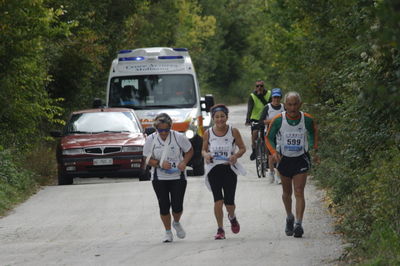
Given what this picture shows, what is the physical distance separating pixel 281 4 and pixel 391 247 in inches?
1065

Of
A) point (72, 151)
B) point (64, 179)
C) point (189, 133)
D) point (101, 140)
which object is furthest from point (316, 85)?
point (64, 179)

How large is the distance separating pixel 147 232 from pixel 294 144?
2.40 metres

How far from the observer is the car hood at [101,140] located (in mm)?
20672

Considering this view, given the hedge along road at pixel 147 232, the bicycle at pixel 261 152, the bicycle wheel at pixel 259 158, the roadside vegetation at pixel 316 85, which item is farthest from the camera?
the bicycle wheel at pixel 259 158

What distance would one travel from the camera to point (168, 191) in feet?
38.3

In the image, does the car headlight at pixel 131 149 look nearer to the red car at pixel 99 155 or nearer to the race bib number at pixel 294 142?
the red car at pixel 99 155

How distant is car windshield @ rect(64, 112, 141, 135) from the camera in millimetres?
21641

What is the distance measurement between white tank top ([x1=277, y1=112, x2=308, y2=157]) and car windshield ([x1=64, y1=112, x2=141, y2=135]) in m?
10.3

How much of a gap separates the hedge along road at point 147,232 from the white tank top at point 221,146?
97 cm

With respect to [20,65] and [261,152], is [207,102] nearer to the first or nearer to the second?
[261,152]

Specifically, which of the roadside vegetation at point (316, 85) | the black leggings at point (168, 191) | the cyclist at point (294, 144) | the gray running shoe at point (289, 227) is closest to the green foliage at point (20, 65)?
the roadside vegetation at point (316, 85)

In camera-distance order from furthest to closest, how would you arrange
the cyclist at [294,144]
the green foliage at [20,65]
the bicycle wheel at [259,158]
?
1. the bicycle wheel at [259,158]
2. the green foliage at [20,65]
3. the cyclist at [294,144]

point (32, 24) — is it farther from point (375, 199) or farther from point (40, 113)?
point (375, 199)

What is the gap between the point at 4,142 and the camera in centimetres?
1986
